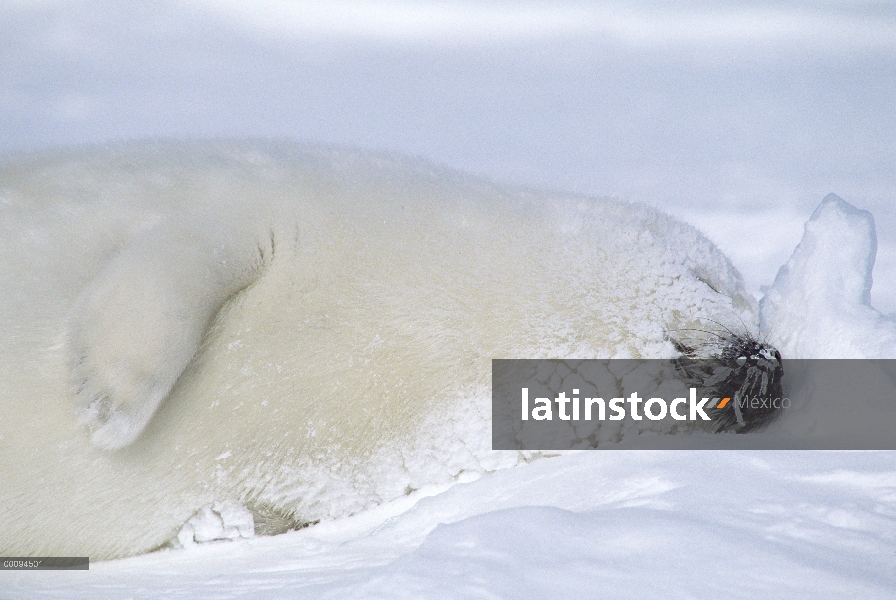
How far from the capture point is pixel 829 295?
304cm

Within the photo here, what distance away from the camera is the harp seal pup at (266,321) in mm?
2422

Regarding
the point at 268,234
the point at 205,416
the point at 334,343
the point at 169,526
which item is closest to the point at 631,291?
the point at 334,343

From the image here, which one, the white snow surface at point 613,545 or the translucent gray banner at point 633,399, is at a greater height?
the translucent gray banner at point 633,399

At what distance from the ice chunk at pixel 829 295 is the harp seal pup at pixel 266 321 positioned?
197 millimetres

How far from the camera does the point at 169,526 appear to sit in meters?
2.59

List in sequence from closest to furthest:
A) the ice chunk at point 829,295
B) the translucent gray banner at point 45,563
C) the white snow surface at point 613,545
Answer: the white snow surface at point 613,545
the translucent gray banner at point 45,563
the ice chunk at point 829,295

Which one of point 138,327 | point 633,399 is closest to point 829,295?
point 633,399

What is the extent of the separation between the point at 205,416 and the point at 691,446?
1668mm

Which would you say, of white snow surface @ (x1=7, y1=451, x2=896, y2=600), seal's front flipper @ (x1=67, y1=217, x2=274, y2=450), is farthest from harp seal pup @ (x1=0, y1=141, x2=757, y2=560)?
white snow surface @ (x1=7, y1=451, x2=896, y2=600)

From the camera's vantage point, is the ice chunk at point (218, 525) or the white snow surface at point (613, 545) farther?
the ice chunk at point (218, 525)

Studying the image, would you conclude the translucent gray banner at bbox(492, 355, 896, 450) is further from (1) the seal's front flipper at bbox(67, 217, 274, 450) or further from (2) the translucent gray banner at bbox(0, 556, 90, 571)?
(2) the translucent gray banner at bbox(0, 556, 90, 571)

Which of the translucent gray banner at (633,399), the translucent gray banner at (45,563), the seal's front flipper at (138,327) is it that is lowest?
the translucent gray banner at (45,563)

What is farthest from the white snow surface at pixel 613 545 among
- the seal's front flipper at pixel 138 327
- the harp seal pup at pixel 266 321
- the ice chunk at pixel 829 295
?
the ice chunk at pixel 829 295

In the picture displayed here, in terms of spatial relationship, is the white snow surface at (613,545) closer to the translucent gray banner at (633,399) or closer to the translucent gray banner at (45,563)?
the translucent gray banner at (45,563)
